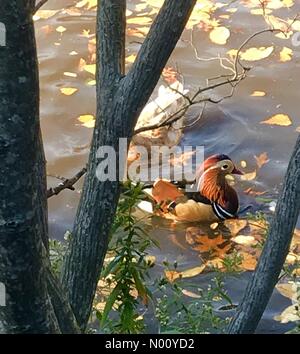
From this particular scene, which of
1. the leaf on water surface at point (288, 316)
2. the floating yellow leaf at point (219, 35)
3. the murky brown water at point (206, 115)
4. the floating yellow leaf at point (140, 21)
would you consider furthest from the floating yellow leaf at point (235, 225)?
the floating yellow leaf at point (140, 21)

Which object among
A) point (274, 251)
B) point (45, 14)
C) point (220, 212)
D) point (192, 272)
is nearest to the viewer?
point (274, 251)

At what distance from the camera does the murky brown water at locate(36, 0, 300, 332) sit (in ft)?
9.57

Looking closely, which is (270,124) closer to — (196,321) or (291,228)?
(196,321)

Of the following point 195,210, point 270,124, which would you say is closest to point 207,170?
point 195,210

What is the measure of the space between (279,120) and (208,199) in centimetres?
82

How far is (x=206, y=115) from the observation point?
11.2 ft

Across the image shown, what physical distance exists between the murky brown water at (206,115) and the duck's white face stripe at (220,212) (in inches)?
5.8

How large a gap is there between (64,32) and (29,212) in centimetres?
346

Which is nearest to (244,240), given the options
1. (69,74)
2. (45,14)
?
(69,74)

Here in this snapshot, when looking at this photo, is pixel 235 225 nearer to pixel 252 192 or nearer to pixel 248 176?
pixel 252 192

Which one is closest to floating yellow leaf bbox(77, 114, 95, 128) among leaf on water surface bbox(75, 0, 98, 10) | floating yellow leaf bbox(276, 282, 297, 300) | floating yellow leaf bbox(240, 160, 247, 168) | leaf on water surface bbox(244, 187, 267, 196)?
floating yellow leaf bbox(240, 160, 247, 168)

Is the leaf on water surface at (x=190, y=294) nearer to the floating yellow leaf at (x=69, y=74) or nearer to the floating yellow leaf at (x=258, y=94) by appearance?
the floating yellow leaf at (x=258, y=94)

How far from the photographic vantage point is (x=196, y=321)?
173 centimetres
